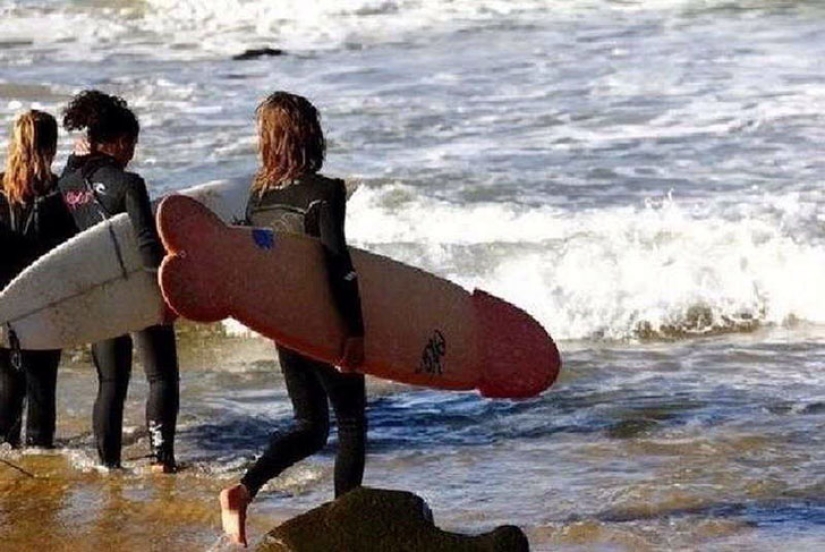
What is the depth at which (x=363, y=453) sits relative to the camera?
6.53m

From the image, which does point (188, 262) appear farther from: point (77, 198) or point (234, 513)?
point (77, 198)

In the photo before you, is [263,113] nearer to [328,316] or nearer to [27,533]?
[328,316]

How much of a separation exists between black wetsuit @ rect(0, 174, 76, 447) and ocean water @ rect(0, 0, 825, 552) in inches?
6.0

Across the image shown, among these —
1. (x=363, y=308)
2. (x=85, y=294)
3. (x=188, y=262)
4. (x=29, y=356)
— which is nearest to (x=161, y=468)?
(x=29, y=356)

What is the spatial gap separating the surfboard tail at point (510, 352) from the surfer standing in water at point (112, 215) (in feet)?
3.85

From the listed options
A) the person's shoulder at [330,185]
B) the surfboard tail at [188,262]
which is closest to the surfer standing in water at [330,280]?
the person's shoulder at [330,185]

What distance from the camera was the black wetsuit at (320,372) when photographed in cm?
613

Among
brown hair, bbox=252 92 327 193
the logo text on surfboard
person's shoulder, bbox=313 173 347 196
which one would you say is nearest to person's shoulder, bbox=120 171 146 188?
brown hair, bbox=252 92 327 193

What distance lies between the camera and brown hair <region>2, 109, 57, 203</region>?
284 inches

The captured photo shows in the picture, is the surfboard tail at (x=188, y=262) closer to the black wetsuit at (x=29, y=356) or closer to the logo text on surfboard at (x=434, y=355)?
the logo text on surfboard at (x=434, y=355)

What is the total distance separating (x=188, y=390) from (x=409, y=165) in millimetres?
6363

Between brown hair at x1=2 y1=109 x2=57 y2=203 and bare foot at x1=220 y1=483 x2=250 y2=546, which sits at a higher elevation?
brown hair at x1=2 y1=109 x2=57 y2=203

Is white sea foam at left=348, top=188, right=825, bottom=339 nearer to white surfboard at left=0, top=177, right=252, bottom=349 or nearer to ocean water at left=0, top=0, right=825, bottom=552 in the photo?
ocean water at left=0, top=0, right=825, bottom=552

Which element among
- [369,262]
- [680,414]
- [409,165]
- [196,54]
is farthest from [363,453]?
[196,54]
